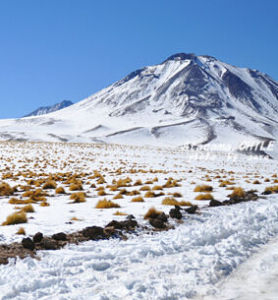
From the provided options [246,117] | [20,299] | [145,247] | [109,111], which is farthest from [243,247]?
[109,111]

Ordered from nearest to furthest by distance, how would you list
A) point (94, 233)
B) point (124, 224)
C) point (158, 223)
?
point (94, 233)
point (124, 224)
point (158, 223)

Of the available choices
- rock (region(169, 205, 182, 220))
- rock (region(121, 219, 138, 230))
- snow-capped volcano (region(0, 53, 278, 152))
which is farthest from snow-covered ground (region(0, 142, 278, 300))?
snow-capped volcano (region(0, 53, 278, 152))

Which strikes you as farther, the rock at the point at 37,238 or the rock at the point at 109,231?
the rock at the point at 109,231

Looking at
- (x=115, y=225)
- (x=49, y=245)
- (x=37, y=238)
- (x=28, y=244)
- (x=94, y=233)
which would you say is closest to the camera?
(x=28, y=244)

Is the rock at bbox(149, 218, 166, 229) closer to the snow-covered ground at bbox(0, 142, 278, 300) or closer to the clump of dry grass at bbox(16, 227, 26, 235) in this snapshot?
the snow-covered ground at bbox(0, 142, 278, 300)

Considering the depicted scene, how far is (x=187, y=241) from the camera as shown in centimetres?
700

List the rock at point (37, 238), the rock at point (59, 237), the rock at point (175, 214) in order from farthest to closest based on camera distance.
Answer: the rock at point (175, 214) < the rock at point (59, 237) < the rock at point (37, 238)

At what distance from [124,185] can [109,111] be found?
16968 cm

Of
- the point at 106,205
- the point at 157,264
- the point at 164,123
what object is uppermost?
the point at 164,123

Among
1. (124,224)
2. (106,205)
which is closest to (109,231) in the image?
(124,224)

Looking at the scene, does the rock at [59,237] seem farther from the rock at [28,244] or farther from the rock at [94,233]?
the rock at [28,244]

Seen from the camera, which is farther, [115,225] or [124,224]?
[124,224]

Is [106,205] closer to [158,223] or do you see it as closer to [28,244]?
[158,223]

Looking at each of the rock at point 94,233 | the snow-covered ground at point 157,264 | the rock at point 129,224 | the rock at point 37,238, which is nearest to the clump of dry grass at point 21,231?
the snow-covered ground at point 157,264
